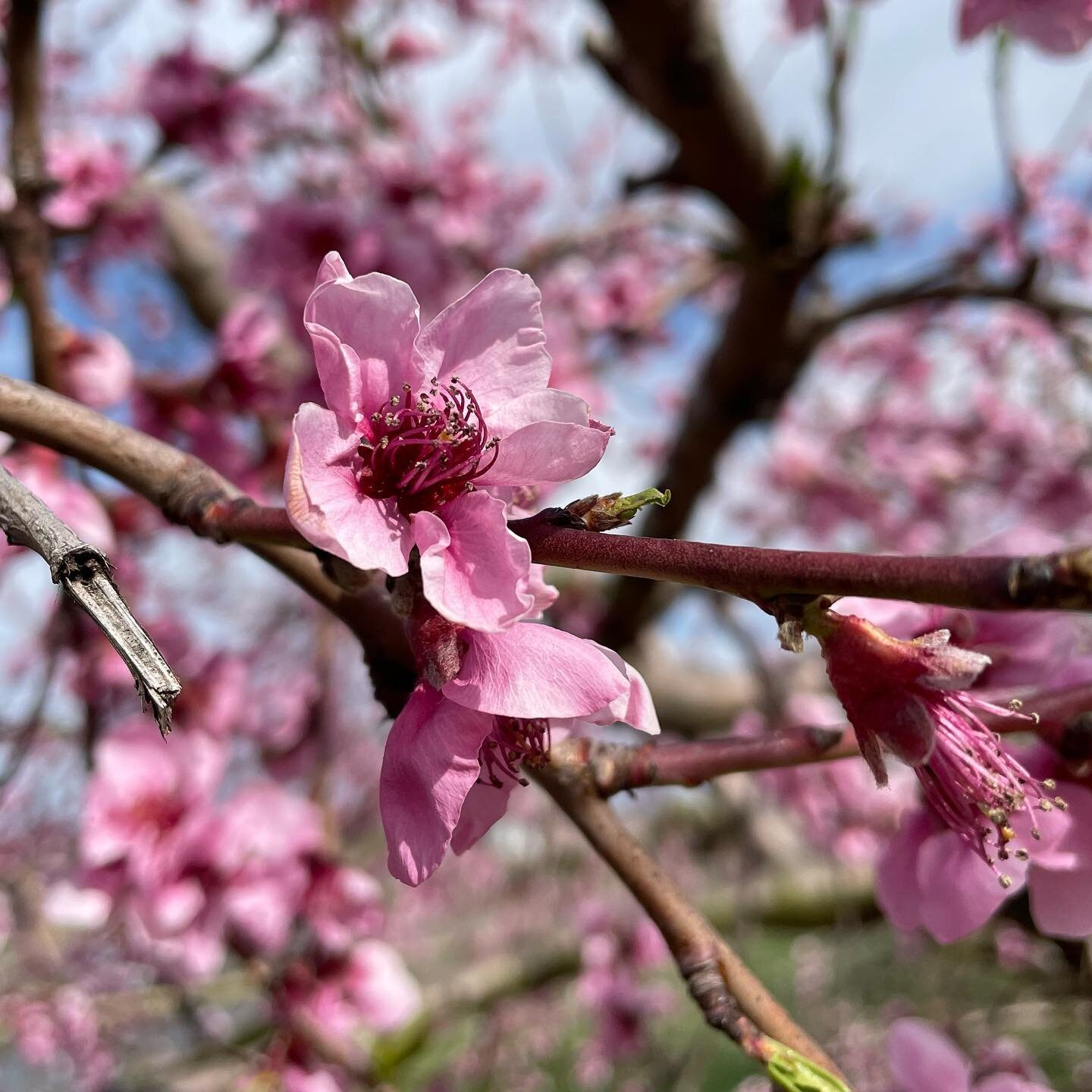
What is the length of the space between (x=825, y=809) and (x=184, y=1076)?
2.32 m

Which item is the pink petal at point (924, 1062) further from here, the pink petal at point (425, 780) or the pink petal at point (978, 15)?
the pink petal at point (978, 15)

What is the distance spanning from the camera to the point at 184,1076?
2.82 meters

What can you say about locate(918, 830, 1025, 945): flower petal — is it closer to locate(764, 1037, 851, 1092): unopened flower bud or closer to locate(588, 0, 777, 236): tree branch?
locate(764, 1037, 851, 1092): unopened flower bud

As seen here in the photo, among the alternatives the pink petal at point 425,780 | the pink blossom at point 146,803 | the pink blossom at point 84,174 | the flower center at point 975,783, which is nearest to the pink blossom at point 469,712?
the pink petal at point 425,780

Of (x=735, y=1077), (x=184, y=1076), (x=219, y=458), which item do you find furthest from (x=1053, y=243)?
(x=184, y=1076)

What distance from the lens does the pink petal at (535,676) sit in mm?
465

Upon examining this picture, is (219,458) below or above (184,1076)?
above

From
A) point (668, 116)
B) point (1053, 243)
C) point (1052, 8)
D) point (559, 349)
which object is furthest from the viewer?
point (1053, 243)

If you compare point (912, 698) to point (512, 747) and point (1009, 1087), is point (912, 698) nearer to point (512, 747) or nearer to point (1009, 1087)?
point (512, 747)

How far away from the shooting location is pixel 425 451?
550 millimetres

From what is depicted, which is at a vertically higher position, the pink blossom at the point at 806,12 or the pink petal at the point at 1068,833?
the pink blossom at the point at 806,12

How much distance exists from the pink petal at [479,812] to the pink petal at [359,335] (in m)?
0.27

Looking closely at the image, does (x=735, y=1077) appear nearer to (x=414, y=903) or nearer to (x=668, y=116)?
(x=414, y=903)

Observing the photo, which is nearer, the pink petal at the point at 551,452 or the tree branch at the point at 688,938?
the pink petal at the point at 551,452
